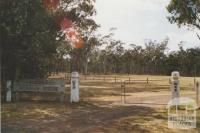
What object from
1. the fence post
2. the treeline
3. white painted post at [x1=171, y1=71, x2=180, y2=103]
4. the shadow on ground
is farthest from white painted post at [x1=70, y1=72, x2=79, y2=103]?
the treeline

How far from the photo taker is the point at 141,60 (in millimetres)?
103562

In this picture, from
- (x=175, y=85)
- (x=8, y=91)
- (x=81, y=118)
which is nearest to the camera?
(x=81, y=118)

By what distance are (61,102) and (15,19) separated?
477 centimetres

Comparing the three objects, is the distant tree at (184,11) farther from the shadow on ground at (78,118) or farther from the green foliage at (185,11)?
the shadow on ground at (78,118)

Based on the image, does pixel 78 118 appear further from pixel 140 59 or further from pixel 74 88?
pixel 140 59

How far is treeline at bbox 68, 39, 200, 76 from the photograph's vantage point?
88812mm

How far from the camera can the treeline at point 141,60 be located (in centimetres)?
8881

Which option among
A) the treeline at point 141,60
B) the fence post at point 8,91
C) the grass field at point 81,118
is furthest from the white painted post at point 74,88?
the treeline at point 141,60

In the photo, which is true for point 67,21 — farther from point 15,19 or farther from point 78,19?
point 15,19

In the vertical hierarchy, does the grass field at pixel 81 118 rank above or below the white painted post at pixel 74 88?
below

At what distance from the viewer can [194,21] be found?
25.0 metres

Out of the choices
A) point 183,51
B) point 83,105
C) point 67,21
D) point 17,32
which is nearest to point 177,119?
point 83,105

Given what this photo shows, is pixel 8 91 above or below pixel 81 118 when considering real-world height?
above

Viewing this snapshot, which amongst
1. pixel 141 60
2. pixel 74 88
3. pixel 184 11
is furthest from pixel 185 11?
pixel 141 60
